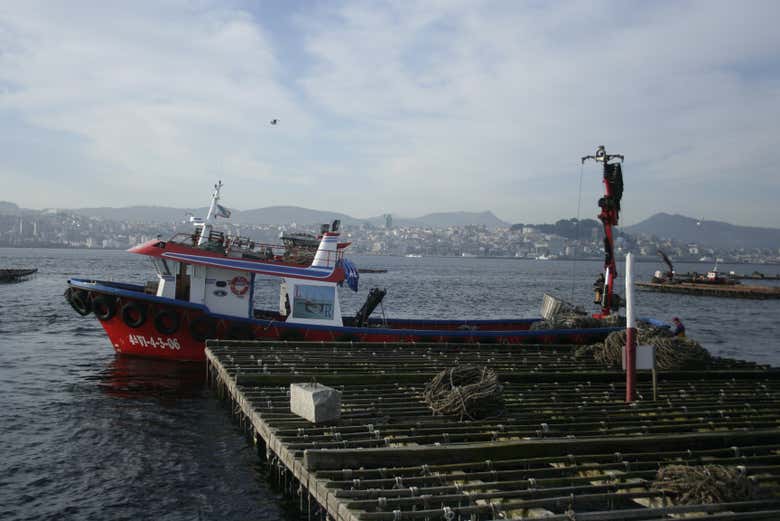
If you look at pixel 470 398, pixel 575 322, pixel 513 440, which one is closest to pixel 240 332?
pixel 470 398

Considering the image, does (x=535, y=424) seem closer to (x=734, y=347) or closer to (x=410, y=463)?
(x=410, y=463)

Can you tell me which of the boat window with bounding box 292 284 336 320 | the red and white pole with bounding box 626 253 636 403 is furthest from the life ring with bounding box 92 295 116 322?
the red and white pole with bounding box 626 253 636 403

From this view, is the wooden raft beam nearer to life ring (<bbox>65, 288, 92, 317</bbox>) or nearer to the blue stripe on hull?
the blue stripe on hull

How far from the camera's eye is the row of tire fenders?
63.7ft

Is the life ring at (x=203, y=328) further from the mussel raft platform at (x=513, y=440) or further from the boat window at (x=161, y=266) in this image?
the mussel raft platform at (x=513, y=440)

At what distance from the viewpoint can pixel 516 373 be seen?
14.5 m

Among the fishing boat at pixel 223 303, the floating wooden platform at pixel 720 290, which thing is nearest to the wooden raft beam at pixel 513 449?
the fishing boat at pixel 223 303

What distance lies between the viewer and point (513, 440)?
9258 mm

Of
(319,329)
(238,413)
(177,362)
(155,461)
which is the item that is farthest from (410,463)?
(177,362)

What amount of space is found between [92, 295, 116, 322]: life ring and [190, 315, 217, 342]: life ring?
2434 millimetres

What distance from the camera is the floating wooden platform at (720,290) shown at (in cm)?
6725

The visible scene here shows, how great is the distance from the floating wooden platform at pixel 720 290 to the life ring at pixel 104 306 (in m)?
65.4

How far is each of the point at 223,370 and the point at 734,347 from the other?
2893 centimetres

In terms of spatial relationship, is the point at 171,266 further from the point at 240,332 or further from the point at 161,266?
the point at 240,332
